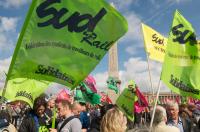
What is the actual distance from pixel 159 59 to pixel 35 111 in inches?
183

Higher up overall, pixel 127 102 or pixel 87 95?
pixel 87 95

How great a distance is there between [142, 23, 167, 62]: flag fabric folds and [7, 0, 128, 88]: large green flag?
200 inches

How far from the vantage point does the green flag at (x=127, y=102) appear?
10.3 m

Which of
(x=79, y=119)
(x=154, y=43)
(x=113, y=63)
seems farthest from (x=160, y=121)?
(x=113, y=63)


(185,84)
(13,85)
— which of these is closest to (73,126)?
(185,84)

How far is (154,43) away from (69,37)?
6.04m

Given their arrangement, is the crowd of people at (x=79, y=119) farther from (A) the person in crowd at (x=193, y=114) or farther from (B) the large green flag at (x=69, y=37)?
(B) the large green flag at (x=69, y=37)

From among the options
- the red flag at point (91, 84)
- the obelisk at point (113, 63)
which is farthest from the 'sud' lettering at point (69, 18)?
the obelisk at point (113, 63)

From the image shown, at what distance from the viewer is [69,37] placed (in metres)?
4.80

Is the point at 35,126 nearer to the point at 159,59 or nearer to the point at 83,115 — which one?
the point at 83,115

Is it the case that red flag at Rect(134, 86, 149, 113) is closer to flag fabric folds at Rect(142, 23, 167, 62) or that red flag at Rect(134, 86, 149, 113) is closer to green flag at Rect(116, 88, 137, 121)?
green flag at Rect(116, 88, 137, 121)

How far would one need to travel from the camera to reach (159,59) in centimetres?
1052

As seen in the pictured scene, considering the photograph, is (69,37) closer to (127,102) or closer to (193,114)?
→ (193,114)

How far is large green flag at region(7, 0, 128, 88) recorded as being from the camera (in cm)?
459
